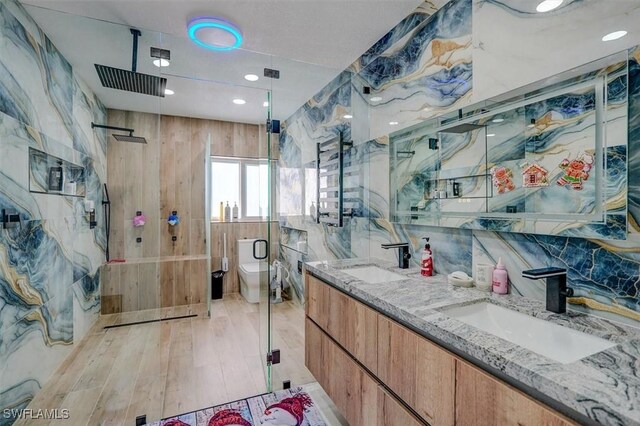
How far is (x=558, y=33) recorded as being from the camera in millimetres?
1177

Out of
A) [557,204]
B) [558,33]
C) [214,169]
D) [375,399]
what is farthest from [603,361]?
[214,169]

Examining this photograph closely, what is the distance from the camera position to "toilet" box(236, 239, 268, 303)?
148 inches

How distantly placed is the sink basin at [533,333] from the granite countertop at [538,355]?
2 centimetres

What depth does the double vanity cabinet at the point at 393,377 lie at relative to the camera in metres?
0.83

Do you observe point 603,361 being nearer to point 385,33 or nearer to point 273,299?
point 385,33

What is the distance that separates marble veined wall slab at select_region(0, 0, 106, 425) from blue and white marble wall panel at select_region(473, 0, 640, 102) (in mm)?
2589

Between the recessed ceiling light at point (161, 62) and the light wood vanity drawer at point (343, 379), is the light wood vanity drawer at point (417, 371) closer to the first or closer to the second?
the light wood vanity drawer at point (343, 379)

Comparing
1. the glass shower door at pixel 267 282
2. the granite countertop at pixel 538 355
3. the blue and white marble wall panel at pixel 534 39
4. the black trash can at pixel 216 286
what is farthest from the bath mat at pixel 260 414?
A: the black trash can at pixel 216 286

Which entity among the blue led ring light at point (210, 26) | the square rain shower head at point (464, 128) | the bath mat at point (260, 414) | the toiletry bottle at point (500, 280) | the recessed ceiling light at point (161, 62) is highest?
the recessed ceiling light at point (161, 62)

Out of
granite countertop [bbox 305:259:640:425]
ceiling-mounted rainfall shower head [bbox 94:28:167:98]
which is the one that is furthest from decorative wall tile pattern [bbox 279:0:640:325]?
ceiling-mounted rainfall shower head [bbox 94:28:167:98]

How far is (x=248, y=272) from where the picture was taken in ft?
12.4

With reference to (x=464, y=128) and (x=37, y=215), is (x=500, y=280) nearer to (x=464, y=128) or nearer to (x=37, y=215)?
(x=464, y=128)

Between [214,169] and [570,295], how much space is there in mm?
4046

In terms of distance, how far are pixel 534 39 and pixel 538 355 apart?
4.08 feet
